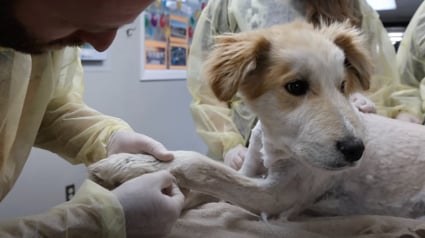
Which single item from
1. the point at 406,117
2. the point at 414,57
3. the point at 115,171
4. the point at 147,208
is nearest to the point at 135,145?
the point at 115,171

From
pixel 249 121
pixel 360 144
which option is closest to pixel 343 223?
pixel 360 144

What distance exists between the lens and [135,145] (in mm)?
992

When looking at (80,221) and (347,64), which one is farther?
(347,64)

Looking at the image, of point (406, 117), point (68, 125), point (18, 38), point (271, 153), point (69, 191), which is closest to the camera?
point (18, 38)

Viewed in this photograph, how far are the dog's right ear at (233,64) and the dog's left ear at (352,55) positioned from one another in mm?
151

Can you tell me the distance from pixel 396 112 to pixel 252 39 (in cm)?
72

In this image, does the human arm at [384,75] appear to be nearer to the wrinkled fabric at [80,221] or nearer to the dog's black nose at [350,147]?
→ the dog's black nose at [350,147]

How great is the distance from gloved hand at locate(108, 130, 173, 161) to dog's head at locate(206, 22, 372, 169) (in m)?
0.16

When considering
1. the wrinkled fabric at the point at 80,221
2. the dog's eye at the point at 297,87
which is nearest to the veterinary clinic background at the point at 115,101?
the wrinkled fabric at the point at 80,221

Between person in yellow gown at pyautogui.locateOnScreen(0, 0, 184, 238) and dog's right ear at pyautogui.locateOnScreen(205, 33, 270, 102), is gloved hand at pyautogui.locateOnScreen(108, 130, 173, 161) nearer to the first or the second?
person in yellow gown at pyautogui.locateOnScreen(0, 0, 184, 238)

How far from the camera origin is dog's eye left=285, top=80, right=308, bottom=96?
2.76 feet

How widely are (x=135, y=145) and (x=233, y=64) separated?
275 millimetres

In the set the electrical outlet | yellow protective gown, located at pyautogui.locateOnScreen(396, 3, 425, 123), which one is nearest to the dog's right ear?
yellow protective gown, located at pyautogui.locateOnScreen(396, 3, 425, 123)

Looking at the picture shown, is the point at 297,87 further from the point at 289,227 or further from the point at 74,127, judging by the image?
the point at 74,127
